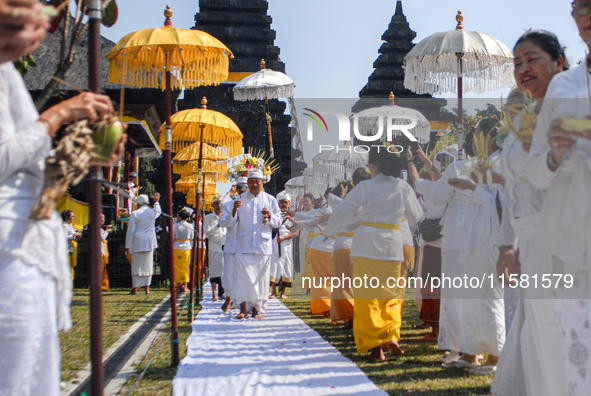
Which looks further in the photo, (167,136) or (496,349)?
(167,136)

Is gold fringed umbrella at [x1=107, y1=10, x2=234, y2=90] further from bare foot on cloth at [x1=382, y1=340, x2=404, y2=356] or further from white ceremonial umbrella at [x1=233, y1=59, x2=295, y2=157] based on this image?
white ceremonial umbrella at [x1=233, y1=59, x2=295, y2=157]

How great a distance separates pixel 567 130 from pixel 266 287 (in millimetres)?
7151

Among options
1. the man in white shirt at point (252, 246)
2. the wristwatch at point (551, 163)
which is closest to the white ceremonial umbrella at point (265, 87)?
the man in white shirt at point (252, 246)

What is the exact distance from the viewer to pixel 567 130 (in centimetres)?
234

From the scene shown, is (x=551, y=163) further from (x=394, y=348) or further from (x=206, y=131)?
(x=206, y=131)

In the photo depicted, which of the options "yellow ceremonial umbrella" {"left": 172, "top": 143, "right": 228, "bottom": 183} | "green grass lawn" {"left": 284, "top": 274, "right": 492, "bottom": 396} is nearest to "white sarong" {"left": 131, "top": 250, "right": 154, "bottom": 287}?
"yellow ceremonial umbrella" {"left": 172, "top": 143, "right": 228, "bottom": 183}

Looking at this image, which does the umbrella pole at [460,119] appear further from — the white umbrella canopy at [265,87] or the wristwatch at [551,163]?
the white umbrella canopy at [265,87]

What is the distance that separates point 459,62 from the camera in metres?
7.34

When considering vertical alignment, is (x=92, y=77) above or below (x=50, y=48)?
below

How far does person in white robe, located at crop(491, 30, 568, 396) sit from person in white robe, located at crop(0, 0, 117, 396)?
1962mm

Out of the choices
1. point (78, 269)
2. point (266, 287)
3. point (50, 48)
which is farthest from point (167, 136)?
point (50, 48)

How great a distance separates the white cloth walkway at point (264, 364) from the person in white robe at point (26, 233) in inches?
95.5

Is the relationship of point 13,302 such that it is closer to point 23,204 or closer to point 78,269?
point 23,204

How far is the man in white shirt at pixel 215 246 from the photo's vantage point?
12.1 meters
